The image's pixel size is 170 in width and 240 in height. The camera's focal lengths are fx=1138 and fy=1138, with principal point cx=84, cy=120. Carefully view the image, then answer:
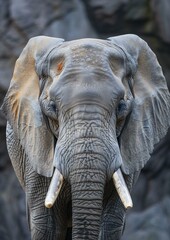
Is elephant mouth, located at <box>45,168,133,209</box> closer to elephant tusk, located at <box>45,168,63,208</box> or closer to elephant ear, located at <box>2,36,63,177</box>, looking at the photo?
elephant tusk, located at <box>45,168,63,208</box>

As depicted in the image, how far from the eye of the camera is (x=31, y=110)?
20.6ft

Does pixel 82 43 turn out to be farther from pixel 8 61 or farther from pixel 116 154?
pixel 8 61

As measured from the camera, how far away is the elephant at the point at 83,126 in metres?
5.57

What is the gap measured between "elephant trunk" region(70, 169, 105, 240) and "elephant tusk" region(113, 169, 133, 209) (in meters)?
0.09

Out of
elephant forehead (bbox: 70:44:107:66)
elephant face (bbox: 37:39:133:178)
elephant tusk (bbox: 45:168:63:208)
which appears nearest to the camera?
elephant tusk (bbox: 45:168:63:208)

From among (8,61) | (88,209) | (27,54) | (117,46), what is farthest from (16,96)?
(8,61)

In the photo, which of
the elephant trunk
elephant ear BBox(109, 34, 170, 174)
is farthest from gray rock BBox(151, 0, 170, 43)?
the elephant trunk

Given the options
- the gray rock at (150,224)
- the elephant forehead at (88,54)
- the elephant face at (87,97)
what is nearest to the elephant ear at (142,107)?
the elephant face at (87,97)

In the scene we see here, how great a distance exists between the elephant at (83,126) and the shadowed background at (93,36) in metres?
3.08

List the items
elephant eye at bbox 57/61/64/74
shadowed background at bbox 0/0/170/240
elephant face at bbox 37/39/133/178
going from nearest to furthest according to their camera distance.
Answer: elephant face at bbox 37/39/133/178 < elephant eye at bbox 57/61/64/74 < shadowed background at bbox 0/0/170/240

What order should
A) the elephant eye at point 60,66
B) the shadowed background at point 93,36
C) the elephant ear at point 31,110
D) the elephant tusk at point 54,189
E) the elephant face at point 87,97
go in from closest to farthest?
the elephant tusk at point 54,189 → the elephant face at point 87,97 → the elephant eye at point 60,66 → the elephant ear at point 31,110 → the shadowed background at point 93,36

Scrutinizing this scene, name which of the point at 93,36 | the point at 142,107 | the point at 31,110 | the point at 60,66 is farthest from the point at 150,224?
the point at 60,66

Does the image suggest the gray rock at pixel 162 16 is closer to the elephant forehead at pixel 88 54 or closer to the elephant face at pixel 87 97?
the elephant face at pixel 87 97

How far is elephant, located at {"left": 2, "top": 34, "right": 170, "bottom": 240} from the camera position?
219 inches
